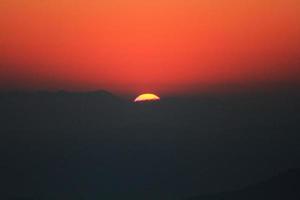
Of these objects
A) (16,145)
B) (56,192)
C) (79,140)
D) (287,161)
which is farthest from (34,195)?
(287,161)

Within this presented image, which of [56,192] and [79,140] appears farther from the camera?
[79,140]

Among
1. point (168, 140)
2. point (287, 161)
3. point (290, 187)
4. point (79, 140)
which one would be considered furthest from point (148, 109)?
point (290, 187)

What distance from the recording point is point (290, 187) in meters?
62.6

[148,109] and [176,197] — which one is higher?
[148,109]

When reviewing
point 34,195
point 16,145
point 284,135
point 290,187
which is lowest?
point 290,187

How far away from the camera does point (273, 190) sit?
65625mm

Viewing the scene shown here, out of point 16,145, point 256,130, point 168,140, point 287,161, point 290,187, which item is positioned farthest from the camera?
point 168,140

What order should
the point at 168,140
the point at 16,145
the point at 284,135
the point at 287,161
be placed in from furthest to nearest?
the point at 168,140 < the point at 16,145 < the point at 284,135 < the point at 287,161

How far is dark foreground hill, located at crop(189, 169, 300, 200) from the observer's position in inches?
2464

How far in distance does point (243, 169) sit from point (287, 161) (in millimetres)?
9827

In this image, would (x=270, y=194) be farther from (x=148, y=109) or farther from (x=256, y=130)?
(x=148, y=109)

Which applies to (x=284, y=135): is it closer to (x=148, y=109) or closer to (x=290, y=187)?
(x=290, y=187)

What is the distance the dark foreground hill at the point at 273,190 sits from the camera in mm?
62594

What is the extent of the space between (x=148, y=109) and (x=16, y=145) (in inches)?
1054
